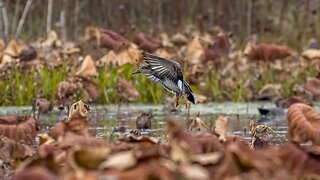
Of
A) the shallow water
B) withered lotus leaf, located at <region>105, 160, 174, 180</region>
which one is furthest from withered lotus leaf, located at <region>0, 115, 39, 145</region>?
withered lotus leaf, located at <region>105, 160, 174, 180</region>

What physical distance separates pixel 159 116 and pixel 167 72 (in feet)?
7.44

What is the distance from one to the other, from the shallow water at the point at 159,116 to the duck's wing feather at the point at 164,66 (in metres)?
0.84

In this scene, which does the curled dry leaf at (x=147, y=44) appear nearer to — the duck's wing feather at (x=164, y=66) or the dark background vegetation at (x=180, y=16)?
the dark background vegetation at (x=180, y=16)

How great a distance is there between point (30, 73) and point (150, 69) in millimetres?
3174

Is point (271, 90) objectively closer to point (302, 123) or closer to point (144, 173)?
point (302, 123)

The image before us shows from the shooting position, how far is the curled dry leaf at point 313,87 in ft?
23.3

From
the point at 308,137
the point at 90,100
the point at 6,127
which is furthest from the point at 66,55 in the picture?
the point at 308,137

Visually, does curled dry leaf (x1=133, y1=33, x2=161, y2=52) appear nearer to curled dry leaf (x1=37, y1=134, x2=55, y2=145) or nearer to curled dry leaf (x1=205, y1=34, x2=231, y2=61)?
curled dry leaf (x1=205, y1=34, x2=231, y2=61)

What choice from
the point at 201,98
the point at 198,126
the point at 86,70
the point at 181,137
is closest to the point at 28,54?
the point at 86,70

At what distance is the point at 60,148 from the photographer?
2844 millimetres

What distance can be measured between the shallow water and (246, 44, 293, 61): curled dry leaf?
375 millimetres

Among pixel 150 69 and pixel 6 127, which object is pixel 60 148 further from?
pixel 150 69

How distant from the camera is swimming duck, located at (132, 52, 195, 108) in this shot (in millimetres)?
4254

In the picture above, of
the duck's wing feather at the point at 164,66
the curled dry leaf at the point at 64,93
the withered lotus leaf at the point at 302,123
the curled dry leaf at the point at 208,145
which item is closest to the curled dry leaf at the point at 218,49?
the curled dry leaf at the point at 64,93
